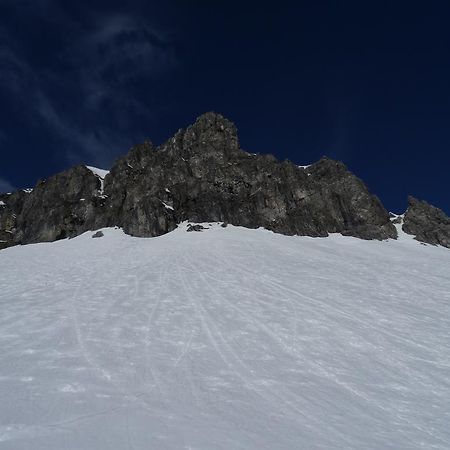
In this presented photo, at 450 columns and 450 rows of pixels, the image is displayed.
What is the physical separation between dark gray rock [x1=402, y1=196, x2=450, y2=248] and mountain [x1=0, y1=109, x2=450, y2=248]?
177mm

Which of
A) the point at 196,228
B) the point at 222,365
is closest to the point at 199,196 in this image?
the point at 196,228

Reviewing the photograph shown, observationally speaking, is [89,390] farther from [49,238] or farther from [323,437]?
[49,238]

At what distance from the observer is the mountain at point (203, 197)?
5681 cm

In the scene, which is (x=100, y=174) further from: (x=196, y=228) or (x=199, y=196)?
(x=196, y=228)

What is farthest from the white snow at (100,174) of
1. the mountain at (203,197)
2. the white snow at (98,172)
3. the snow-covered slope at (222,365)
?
the snow-covered slope at (222,365)

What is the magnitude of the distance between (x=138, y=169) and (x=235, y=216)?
73.5ft

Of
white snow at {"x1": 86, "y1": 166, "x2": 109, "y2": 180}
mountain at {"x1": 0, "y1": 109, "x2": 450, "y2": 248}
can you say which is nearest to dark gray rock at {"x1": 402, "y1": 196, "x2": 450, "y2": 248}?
mountain at {"x1": 0, "y1": 109, "x2": 450, "y2": 248}

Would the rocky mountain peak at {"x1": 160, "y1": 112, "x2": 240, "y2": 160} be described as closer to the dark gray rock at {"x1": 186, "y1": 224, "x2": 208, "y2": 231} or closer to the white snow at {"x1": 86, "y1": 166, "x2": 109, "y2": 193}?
the white snow at {"x1": 86, "y1": 166, "x2": 109, "y2": 193}

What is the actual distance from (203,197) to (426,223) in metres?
37.6

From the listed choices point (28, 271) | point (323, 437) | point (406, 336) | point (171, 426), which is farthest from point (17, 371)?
point (28, 271)

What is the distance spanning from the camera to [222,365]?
8.81 m

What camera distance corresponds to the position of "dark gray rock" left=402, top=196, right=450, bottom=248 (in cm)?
5925

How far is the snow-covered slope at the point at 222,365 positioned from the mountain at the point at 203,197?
118 feet

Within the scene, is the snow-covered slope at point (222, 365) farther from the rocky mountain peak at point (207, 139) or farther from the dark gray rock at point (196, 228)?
the rocky mountain peak at point (207, 139)
